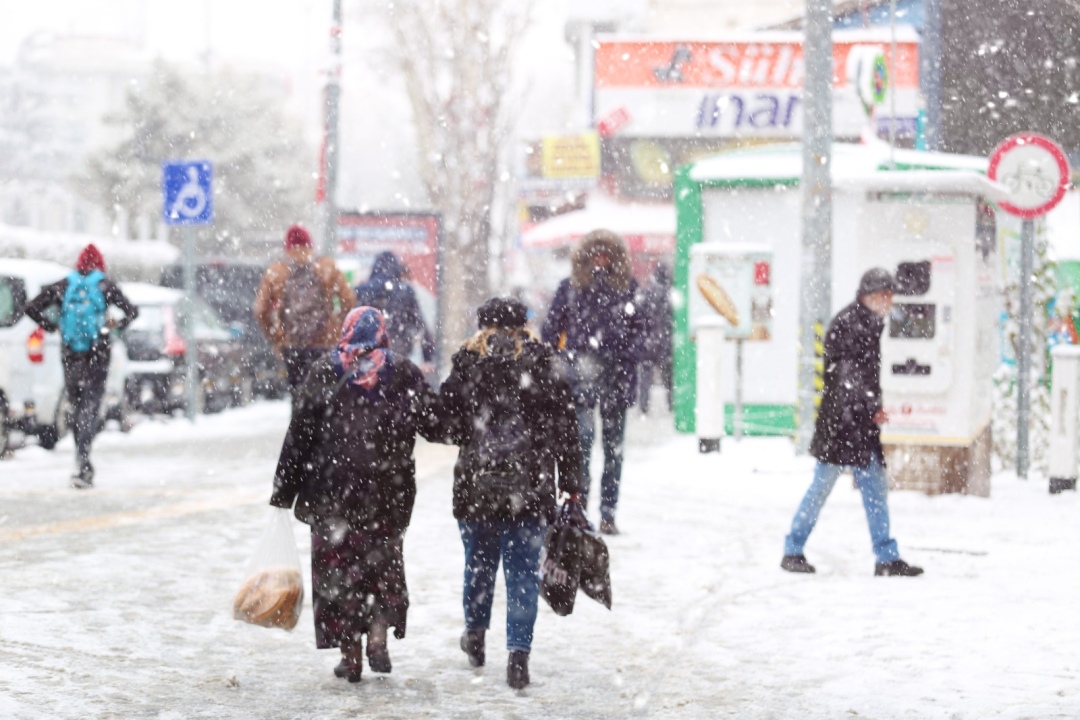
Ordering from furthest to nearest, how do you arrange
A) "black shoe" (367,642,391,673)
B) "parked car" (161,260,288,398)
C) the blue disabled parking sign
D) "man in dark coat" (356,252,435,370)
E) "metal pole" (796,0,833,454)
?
"parked car" (161,260,288,398) → the blue disabled parking sign → "metal pole" (796,0,833,454) → "man in dark coat" (356,252,435,370) → "black shoe" (367,642,391,673)

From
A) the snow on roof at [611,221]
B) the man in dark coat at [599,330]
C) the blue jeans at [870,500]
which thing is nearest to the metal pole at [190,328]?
the man in dark coat at [599,330]

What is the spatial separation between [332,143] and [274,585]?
561 inches

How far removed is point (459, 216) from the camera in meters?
34.4

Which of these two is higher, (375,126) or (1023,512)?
(375,126)

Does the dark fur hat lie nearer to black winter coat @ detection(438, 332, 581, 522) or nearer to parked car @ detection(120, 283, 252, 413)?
black winter coat @ detection(438, 332, 581, 522)

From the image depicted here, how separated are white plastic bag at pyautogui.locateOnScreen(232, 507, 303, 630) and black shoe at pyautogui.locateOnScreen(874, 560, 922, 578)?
3666mm

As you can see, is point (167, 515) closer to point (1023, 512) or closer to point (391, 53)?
point (1023, 512)

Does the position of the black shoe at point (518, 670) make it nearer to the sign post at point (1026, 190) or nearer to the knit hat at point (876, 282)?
the knit hat at point (876, 282)

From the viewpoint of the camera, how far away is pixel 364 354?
6.43 metres

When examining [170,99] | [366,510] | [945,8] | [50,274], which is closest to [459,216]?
[945,8]

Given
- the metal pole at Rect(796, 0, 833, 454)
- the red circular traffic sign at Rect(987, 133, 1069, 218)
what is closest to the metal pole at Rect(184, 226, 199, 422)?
the metal pole at Rect(796, 0, 833, 454)

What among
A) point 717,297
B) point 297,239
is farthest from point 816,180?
point 297,239

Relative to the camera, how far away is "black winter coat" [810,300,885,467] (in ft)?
29.0

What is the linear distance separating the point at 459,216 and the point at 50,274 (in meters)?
18.9
